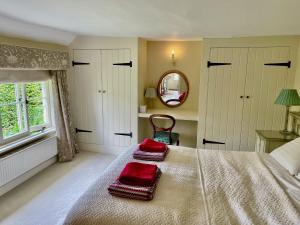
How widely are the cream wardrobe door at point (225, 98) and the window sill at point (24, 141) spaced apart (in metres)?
2.53

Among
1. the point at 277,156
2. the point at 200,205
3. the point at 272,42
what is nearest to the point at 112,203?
the point at 200,205

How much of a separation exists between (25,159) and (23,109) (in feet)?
2.30

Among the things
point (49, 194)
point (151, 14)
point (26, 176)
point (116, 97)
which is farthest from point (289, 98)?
point (26, 176)

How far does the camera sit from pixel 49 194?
2.71 m

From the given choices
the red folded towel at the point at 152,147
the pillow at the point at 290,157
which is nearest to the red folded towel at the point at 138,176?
the red folded towel at the point at 152,147

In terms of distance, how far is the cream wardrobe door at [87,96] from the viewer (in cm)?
377

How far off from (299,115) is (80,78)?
132 inches

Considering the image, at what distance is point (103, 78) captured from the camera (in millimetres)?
3783

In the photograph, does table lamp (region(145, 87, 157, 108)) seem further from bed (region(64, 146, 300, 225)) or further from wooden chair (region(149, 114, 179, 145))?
bed (region(64, 146, 300, 225))

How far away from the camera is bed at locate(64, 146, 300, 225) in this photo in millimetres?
1340

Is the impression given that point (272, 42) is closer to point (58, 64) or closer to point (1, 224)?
point (58, 64)

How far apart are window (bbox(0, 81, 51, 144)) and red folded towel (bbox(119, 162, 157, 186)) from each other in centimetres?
196

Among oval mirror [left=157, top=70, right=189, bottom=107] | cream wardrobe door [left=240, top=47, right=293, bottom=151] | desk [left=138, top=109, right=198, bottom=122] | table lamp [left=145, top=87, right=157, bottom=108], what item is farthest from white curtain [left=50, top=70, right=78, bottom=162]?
cream wardrobe door [left=240, top=47, right=293, bottom=151]

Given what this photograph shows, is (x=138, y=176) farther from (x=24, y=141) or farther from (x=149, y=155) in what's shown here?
(x=24, y=141)
